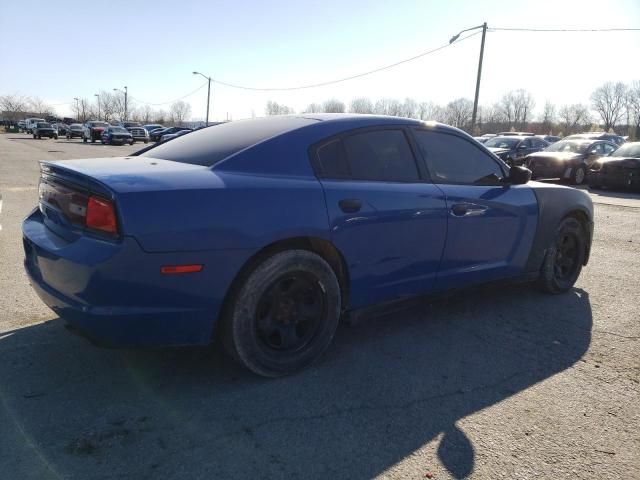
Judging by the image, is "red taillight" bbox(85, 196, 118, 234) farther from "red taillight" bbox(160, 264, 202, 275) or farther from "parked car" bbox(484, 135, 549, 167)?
"parked car" bbox(484, 135, 549, 167)

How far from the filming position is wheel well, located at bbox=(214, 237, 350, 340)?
2.71 meters

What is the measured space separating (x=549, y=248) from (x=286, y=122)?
2679mm

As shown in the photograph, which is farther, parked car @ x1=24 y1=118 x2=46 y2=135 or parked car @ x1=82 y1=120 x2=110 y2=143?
parked car @ x1=24 y1=118 x2=46 y2=135

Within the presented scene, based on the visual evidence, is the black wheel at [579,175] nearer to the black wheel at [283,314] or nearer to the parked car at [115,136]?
the black wheel at [283,314]

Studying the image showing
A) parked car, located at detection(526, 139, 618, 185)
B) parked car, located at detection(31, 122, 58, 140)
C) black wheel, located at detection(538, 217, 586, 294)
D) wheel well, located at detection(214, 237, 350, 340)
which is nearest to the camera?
wheel well, located at detection(214, 237, 350, 340)

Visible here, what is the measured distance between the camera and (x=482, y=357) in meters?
3.33

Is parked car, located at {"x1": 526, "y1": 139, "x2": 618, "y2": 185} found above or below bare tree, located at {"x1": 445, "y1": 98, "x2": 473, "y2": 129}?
below

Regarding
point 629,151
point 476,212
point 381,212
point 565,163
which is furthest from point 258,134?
point 629,151

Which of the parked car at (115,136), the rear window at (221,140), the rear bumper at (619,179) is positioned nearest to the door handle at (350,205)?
the rear window at (221,140)

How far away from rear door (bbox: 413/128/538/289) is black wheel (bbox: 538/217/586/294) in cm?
42

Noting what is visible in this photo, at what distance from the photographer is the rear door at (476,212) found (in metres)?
3.61

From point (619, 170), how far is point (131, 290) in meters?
16.0

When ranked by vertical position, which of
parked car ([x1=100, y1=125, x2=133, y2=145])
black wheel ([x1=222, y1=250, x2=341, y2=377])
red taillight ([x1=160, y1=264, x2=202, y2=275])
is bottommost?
black wheel ([x1=222, y1=250, x2=341, y2=377])

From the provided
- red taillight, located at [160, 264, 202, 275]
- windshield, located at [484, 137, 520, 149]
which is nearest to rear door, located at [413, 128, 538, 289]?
red taillight, located at [160, 264, 202, 275]
